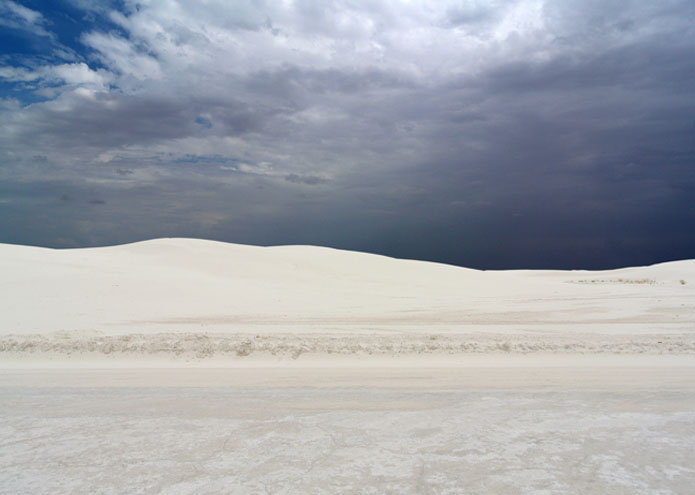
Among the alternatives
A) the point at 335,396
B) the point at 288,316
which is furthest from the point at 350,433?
the point at 288,316

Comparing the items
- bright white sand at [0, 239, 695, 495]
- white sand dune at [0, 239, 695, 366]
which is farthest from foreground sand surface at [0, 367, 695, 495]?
white sand dune at [0, 239, 695, 366]

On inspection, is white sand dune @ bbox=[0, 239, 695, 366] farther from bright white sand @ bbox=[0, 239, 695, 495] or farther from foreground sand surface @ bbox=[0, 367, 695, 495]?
foreground sand surface @ bbox=[0, 367, 695, 495]

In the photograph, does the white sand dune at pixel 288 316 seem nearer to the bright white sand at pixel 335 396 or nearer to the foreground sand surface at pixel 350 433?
the bright white sand at pixel 335 396

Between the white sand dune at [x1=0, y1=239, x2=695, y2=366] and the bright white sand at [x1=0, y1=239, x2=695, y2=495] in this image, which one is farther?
the white sand dune at [x1=0, y1=239, x2=695, y2=366]

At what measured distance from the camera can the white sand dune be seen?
9500mm

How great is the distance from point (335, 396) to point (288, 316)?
7193mm

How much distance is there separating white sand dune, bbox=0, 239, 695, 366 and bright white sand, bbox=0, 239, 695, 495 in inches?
3.0

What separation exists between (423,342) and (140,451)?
20.9 ft

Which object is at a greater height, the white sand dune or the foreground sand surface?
the white sand dune

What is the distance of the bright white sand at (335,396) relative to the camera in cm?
425

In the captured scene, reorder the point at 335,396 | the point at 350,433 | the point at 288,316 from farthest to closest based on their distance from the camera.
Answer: the point at 288,316 → the point at 335,396 → the point at 350,433

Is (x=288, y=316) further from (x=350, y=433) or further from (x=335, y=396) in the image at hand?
(x=350, y=433)

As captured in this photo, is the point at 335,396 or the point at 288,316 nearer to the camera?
the point at 335,396

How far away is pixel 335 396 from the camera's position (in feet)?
21.4
